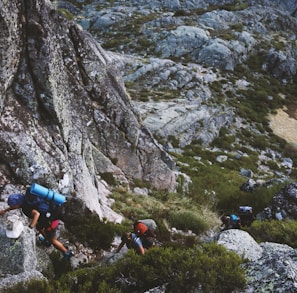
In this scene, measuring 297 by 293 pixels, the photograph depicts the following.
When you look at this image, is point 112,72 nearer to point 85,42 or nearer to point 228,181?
point 85,42

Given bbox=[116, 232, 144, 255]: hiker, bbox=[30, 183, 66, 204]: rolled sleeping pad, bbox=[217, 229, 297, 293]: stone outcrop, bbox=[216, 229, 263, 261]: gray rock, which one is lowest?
bbox=[116, 232, 144, 255]: hiker

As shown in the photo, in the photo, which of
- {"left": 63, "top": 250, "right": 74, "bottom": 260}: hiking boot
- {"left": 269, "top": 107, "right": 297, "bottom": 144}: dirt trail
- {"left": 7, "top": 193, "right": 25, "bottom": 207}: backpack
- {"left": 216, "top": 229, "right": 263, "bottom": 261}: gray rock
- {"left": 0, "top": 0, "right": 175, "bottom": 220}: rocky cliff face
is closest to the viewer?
{"left": 7, "top": 193, "right": 25, "bottom": 207}: backpack

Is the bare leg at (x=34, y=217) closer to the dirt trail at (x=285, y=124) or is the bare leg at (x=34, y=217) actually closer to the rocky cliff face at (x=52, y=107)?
the rocky cliff face at (x=52, y=107)

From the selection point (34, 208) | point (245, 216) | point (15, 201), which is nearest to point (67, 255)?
point (34, 208)

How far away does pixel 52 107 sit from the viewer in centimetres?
1057

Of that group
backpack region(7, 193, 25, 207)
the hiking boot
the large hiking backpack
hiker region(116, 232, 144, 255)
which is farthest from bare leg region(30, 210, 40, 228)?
hiker region(116, 232, 144, 255)

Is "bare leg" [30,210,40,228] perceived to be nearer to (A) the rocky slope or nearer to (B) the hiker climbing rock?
(A) the rocky slope

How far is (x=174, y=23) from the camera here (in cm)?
5444

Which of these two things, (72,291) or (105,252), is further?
(105,252)

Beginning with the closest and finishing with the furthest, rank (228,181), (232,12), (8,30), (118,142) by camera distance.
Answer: (8,30) < (118,142) < (228,181) < (232,12)

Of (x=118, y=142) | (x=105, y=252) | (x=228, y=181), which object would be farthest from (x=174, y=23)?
(x=105, y=252)

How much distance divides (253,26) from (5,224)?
6076cm

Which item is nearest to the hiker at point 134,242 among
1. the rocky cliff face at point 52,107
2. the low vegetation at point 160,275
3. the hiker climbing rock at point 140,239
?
the hiker climbing rock at point 140,239

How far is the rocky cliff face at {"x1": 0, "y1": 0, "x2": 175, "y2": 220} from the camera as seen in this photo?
901 cm
